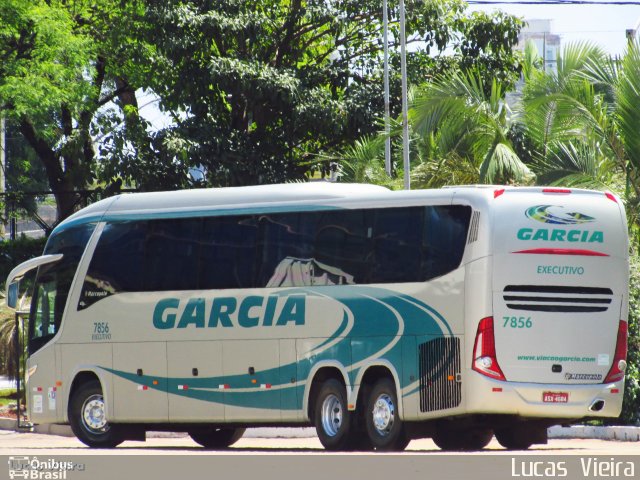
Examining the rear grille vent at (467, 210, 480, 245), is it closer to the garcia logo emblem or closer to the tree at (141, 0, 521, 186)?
the garcia logo emblem

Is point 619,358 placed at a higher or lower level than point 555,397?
higher

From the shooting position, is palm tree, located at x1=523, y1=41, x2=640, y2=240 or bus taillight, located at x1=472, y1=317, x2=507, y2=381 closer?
bus taillight, located at x1=472, y1=317, x2=507, y2=381

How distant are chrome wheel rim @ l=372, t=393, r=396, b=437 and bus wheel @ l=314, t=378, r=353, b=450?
1.35 feet

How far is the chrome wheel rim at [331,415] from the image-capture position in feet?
54.4

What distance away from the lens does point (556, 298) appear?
50.0 feet

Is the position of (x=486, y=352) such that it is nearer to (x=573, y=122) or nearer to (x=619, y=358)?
(x=619, y=358)

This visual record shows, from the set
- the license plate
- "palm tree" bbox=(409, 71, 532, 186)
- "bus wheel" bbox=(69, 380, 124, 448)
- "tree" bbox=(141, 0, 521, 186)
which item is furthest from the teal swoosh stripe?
"tree" bbox=(141, 0, 521, 186)

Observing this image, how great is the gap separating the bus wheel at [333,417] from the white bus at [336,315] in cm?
3

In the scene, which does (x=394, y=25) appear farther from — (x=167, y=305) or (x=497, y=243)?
(x=497, y=243)

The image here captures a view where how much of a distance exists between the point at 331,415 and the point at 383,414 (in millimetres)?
943

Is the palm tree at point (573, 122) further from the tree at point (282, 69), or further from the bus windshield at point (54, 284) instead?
the tree at point (282, 69)

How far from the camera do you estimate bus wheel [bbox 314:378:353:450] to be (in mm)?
16328

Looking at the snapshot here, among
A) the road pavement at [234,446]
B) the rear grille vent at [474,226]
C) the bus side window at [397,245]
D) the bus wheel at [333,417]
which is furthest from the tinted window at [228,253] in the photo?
the rear grille vent at [474,226]

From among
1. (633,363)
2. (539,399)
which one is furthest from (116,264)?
(633,363)
